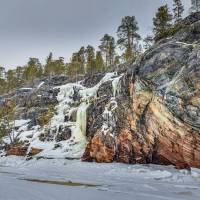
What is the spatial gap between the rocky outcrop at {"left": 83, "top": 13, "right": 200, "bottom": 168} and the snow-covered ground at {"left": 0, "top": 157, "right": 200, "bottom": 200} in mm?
1208

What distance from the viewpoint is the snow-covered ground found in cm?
1302

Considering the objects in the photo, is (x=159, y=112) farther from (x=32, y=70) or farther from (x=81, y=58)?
(x=32, y=70)

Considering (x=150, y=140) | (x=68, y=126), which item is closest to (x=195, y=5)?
(x=68, y=126)

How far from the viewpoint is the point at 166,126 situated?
71.6 ft

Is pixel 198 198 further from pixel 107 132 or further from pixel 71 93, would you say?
pixel 71 93

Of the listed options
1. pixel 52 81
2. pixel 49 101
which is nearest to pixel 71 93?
pixel 49 101

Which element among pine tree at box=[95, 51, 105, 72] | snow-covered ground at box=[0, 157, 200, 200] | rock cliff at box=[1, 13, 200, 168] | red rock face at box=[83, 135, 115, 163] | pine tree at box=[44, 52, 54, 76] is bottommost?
snow-covered ground at box=[0, 157, 200, 200]

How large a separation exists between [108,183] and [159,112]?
6.88m

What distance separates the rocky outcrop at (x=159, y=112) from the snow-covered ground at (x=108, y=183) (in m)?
1.21

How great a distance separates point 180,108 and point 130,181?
6002 millimetres

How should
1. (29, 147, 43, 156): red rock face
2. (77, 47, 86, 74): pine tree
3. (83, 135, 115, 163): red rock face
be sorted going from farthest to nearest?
(77, 47, 86, 74): pine tree → (29, 147, 43, 156): red rock face → (83, 135, 115, 163): red rock face

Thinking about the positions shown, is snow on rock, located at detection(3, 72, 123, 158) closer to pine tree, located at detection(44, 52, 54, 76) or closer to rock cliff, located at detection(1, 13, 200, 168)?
rock cliff, located at detection(1, 13, 200, 168)

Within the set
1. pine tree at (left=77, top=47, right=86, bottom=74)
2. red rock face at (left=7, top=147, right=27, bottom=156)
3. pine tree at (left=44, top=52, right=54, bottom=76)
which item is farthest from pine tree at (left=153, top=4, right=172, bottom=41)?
pine tree at (left=44, top=52, right=54, bottom=76)

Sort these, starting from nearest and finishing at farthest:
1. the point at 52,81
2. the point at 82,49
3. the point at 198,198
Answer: the point at 198,198 → the point at 52,81 → the point at 82,49
